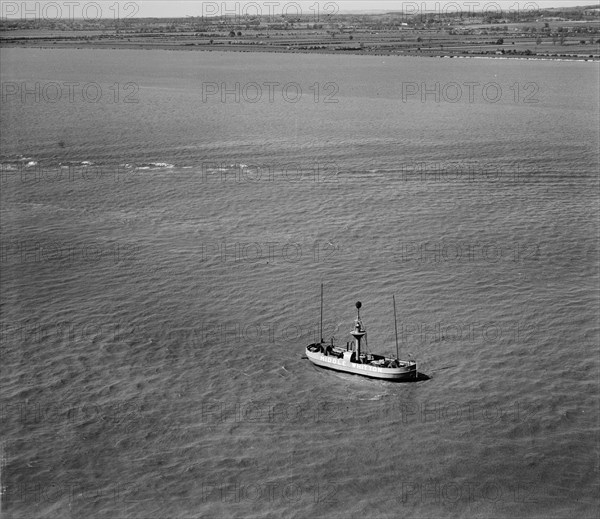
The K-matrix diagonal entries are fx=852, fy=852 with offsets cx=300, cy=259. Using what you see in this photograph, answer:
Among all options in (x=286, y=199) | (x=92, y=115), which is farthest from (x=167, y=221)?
(x=92, y=115)

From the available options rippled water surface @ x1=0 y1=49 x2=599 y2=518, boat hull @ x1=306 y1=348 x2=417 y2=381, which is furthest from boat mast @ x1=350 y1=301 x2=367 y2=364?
rippled water surface @ x1=0 y1=49 x2=599 y2=518

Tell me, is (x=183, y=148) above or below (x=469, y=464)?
above

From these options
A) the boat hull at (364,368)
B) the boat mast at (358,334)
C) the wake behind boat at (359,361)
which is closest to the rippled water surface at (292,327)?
the boat hull at (364,368)

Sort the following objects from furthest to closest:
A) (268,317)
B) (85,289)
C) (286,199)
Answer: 1. (286,199)
2. (85,289)
3. (268,317)

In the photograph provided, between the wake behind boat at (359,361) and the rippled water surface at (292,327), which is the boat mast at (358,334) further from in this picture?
the rippled water surface at (292,327)

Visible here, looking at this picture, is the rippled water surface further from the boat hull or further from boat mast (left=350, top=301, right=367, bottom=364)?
boat mast (left=350, top=301, right=367, bottom=364)

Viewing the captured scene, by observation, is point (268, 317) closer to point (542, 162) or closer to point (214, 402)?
point (214, 402)

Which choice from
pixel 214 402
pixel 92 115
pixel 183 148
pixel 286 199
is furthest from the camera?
pixel 92 115
